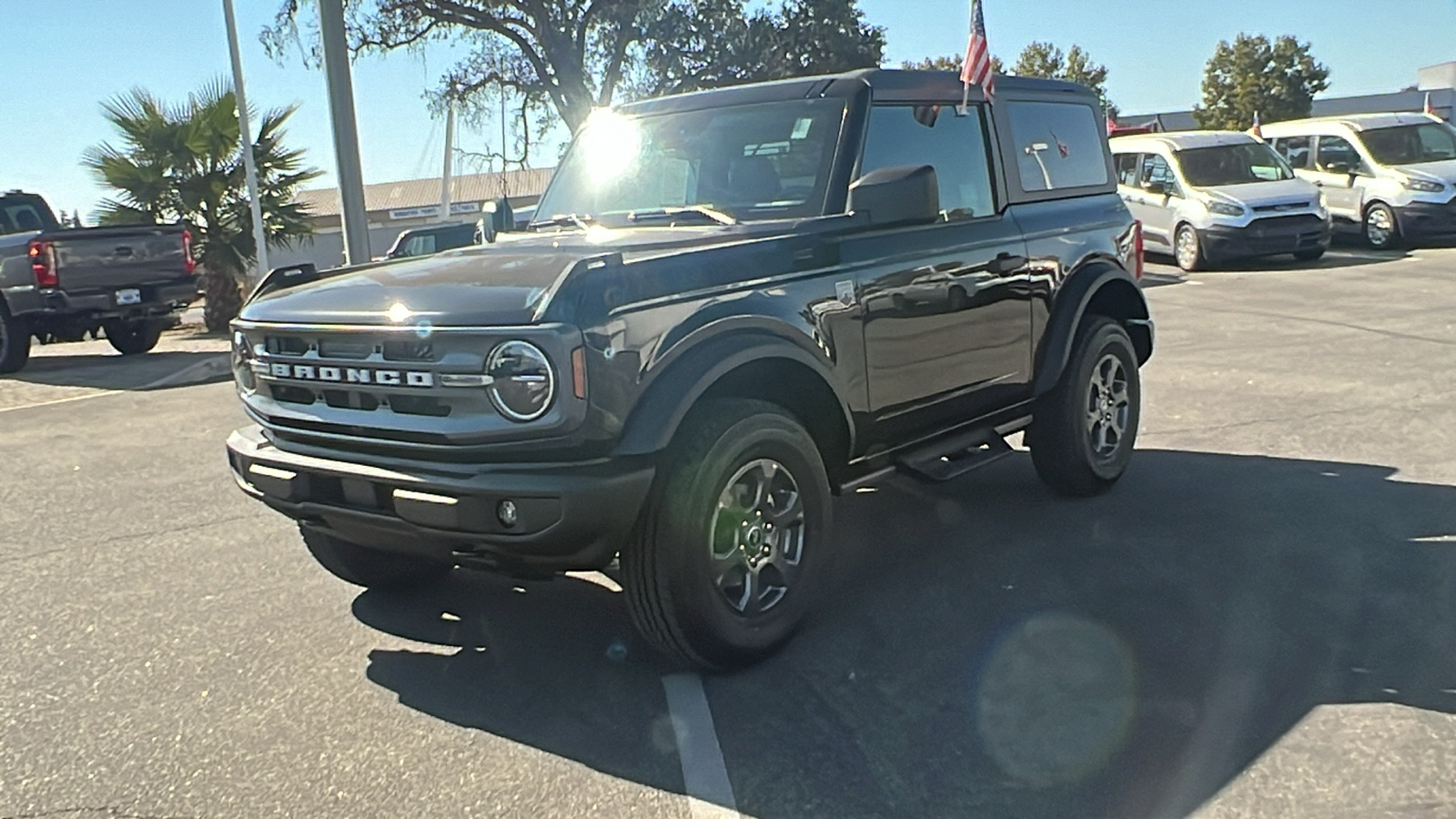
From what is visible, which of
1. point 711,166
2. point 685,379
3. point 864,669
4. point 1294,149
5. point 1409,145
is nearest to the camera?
point 685,379

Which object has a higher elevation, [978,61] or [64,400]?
[978,61]

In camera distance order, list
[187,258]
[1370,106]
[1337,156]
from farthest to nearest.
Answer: [1370,106]
[1337,156]
[187,258]

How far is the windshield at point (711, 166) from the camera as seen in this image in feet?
15.1

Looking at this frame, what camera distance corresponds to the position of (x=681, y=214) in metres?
4.65

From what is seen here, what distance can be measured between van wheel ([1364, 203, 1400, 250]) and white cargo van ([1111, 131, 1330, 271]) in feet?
3.58

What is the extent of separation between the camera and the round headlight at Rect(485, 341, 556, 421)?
337 cm

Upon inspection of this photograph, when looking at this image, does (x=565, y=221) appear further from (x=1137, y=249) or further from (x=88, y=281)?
(x=88, y=281)

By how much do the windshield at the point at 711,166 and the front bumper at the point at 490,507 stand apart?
1.50 metres

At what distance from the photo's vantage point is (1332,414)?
23.8 ft

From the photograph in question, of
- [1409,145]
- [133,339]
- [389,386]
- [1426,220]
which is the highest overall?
[1409,145]

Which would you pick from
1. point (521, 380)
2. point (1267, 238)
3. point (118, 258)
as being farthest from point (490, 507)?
point (1267, 238)

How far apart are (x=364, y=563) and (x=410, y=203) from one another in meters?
59.2

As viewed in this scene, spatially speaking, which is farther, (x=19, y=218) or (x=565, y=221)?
(x=19, y=218)

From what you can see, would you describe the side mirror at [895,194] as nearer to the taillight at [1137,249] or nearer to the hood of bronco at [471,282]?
the hood of bronco at [471,282]
